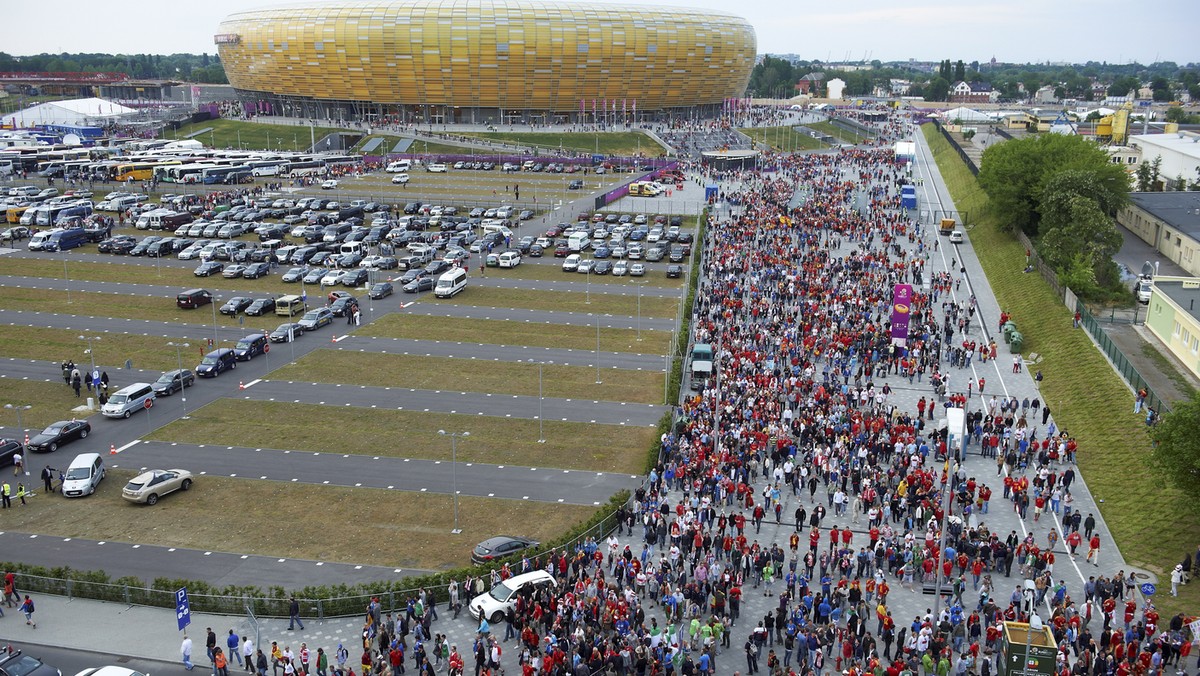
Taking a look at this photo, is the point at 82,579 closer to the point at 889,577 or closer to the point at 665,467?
the point at 665,467

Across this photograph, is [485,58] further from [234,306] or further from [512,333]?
[512,333]

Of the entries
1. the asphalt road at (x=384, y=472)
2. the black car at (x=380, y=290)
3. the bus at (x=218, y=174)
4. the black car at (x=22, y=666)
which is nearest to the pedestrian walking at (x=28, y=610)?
the black car at (x=22, y=666)

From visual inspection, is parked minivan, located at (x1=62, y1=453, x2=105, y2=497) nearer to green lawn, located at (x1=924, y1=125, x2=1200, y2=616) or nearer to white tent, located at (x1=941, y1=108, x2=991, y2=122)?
green lawn, located at (x1=924, y1=125, x2=1200, y2=616)

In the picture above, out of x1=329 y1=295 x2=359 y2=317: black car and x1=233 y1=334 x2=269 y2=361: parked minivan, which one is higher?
x1=329 y1=295 x2=359 y2=317: black car

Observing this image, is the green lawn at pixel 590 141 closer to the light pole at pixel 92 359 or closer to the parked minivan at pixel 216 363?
the light pole at pixel 92 359

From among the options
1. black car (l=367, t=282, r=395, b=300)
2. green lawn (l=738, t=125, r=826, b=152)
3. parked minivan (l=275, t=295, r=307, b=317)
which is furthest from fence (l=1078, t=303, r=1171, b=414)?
green lawn (l=738, t=125, r=826, b=152)

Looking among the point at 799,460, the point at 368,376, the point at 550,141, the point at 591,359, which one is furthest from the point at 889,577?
the point at 550,141
